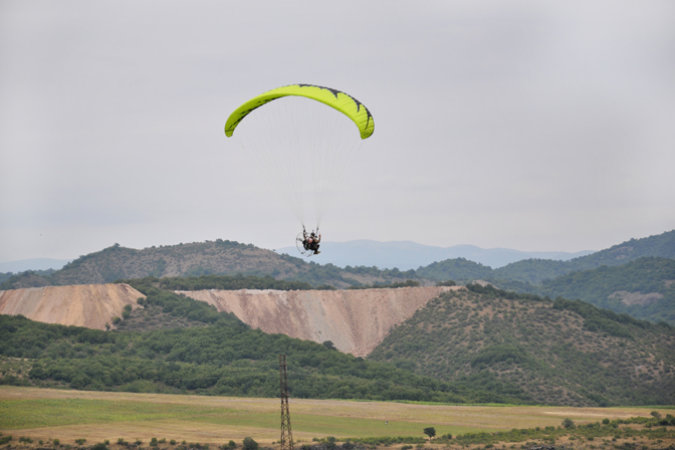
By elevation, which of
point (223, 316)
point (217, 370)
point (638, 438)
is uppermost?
point (223, 316)

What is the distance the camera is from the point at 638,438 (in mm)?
67375

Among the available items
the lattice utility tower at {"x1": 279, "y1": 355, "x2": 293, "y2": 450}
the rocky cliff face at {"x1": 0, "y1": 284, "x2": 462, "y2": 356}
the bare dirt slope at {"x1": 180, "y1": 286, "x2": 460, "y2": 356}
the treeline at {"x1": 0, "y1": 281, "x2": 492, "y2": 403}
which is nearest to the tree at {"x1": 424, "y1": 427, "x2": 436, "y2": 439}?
the lattice utility tower at {"x1": 279, "y1": 355, "x2": 293, "y2": 450}

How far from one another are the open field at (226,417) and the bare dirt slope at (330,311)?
48982mm

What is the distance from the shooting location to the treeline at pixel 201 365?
101m

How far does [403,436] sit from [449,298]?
3078 inches

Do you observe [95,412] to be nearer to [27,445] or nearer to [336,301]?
[27,445]

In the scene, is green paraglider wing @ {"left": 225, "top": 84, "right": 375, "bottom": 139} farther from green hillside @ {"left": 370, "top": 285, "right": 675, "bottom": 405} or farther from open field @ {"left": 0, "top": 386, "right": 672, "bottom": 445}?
green hillside @ {"left": 370, "top": 285, "right": 675, "bottom": 405}

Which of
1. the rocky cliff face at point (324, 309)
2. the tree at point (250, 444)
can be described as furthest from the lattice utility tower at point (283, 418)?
the rocky cliff face at point (324, 309)

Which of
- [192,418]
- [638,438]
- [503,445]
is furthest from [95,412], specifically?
[638,438]

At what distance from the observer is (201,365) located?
372 feet

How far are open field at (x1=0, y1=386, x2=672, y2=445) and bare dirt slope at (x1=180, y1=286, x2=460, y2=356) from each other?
161ft

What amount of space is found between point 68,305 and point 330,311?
44561 millimetres

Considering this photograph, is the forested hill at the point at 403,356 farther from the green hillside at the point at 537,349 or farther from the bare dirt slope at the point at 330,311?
the bare dirt slope at the point at 330,311

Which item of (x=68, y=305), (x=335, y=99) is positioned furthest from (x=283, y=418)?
(x=68, y=305)
